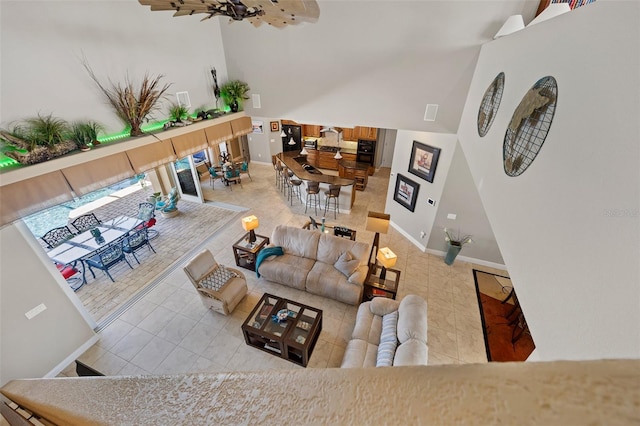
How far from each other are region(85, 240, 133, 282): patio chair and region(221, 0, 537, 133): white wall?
4.91 m

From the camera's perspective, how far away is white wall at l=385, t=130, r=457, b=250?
568 centimetres

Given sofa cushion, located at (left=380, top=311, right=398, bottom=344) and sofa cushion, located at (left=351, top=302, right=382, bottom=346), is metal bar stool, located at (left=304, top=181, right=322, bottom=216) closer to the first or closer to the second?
sofa cushion, located at (left=351, top=302, right=382, bottom=346)

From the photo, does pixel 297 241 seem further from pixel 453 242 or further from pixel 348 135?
pixel 348 135

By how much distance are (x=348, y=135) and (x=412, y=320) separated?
33.3 feet

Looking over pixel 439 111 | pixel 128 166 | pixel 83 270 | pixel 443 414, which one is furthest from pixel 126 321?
pixel 439 111

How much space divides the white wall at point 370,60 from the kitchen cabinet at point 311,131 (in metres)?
6.35

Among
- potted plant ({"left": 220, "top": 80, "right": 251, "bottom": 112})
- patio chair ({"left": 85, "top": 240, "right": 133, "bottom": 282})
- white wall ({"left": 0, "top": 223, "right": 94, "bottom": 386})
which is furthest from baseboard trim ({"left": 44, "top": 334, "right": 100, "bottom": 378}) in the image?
potted plant ({"left": 220, "top": 80, "right": 251, "bottom": 112})

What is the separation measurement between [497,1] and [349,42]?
253cm

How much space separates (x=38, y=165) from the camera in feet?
11.7

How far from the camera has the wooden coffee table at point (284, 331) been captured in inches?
162

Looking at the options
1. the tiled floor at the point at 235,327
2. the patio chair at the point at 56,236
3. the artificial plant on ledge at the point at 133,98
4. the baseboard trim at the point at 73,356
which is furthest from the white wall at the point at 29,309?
the patio chair at the point at 56,236

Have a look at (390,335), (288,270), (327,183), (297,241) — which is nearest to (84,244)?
(288,270)

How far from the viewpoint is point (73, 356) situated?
14.3 feet

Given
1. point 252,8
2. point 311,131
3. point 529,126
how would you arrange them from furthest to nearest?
point 311,131, point 252,8, point 529,126
